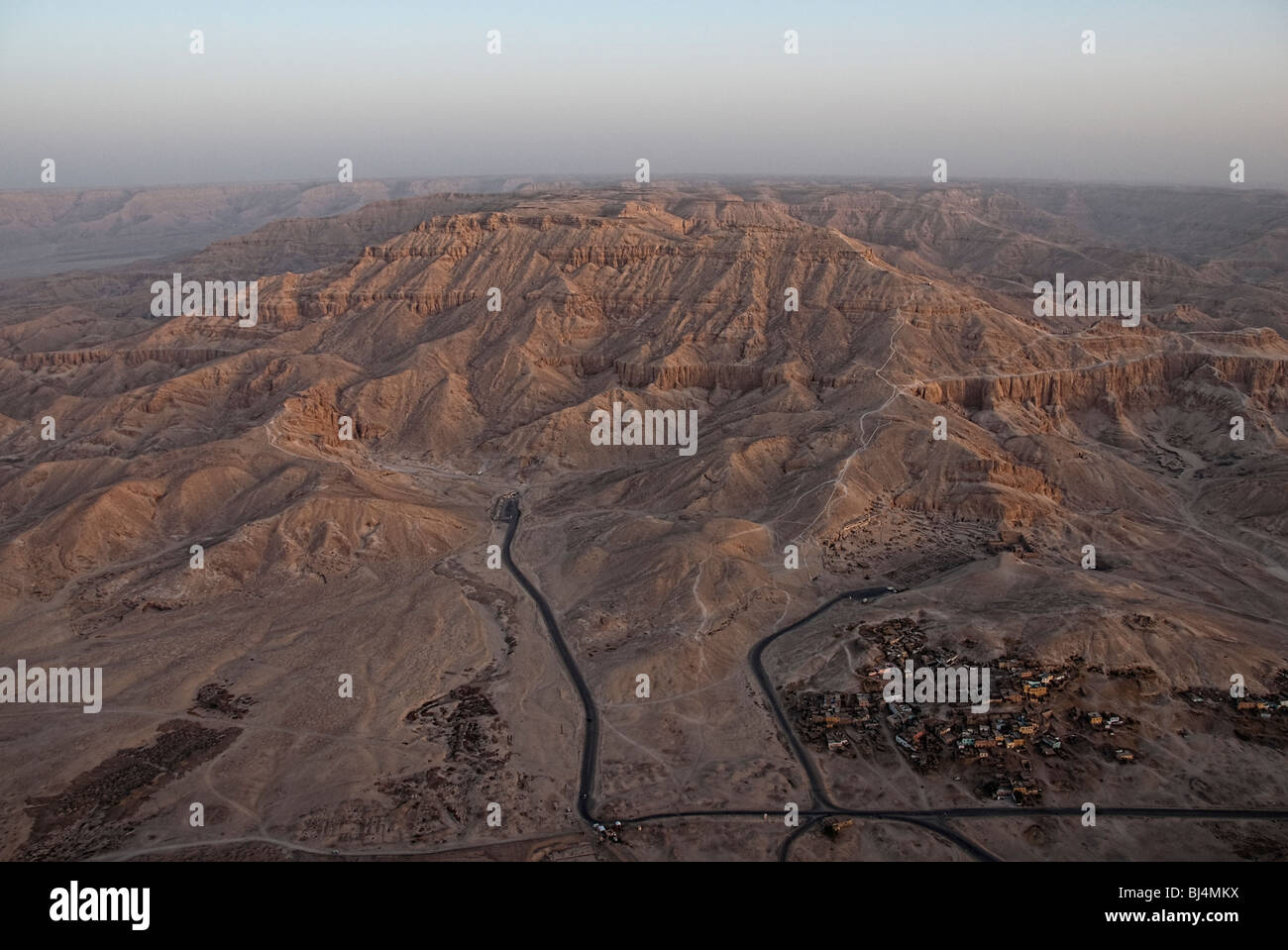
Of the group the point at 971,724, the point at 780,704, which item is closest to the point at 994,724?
the point at 971,724

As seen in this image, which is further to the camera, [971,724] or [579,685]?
[579,685]

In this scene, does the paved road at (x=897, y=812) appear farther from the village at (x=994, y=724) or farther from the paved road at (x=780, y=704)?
the village at (x=994, y=724)

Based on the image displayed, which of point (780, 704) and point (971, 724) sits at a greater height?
point (971, 724)

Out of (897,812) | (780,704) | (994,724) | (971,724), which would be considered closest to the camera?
(897,812)

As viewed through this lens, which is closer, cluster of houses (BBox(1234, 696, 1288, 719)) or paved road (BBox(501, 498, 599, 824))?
paved road (BBox(501, 498, 599, 824))

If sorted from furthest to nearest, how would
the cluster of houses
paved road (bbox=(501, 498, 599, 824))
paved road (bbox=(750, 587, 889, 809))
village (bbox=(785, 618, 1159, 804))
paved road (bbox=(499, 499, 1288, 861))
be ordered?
1. the cluster of houses
2. village (bbox=(785, 618, 1159, 804))
3. paved road (bbox=(501, 498, 599, 824))
4. paved road (bbox=(750, 587, 889, 809))
5. paved road (bbox=(499, 499, 1288, 861))

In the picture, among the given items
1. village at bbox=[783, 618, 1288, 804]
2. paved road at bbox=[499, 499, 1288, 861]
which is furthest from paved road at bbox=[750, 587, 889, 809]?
village at bbox=[783, 618, 1288, 804]

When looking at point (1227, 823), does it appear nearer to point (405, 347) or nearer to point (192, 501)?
point (192, 501)

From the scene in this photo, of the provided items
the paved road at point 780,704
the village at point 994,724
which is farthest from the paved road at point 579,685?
the village at point 994,724

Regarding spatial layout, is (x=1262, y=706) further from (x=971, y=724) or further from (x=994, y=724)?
(x=971, y=724)

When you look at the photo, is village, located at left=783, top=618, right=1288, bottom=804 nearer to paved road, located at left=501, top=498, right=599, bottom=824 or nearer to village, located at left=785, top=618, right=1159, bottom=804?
village, located at left=785, top=618, right=1159, bottom=804

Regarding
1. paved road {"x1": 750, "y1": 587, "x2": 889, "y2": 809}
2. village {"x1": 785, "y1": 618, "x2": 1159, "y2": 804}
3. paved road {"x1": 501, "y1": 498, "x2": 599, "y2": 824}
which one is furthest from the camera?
village {"x1": 785, "y1": 618, "x2": 1159, "y2": 804}

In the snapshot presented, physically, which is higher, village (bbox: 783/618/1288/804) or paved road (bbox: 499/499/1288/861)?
village (bbox: 783/618/1288/804)
